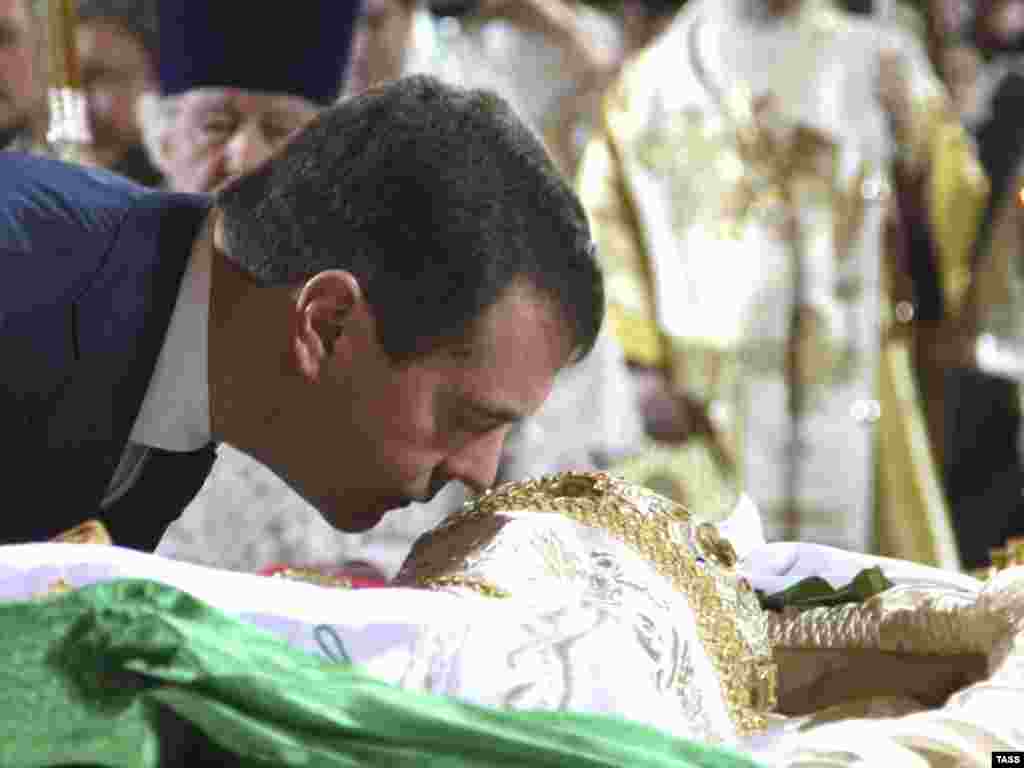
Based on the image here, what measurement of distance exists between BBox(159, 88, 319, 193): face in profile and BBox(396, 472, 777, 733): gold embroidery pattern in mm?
1927

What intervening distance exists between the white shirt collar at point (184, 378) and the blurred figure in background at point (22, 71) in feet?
6.42

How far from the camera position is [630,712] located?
1672mm

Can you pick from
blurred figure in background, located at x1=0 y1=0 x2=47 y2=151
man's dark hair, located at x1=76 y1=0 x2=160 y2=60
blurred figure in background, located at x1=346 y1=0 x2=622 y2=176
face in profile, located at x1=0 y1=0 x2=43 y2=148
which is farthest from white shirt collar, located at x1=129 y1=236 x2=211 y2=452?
blurred figure in background, located at x1=346 y1=0 x2=622 y2=176

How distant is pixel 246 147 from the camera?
4023 mm

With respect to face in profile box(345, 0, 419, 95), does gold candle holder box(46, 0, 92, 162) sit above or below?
above

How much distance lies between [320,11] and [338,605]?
2.41 meters

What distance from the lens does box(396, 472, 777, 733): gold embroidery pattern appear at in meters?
2.06

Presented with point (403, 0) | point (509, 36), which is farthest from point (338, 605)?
point (509, 36)

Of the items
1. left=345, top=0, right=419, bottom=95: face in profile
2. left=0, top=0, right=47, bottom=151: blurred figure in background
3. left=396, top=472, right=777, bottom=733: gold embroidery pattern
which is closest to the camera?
left=396, top=472, right=777, bottom=733: gold embroidery pattern

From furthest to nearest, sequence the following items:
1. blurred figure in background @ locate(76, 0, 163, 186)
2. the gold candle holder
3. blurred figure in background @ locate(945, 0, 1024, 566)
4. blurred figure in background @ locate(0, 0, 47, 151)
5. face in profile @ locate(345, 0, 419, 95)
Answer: blurred figure in background @ locate(945, 0, 1024, 566), blurred figure in background @ locate(76, 0, 163, 186), face in profile @ locate(345, 0, 419, 95), blurred figure in background @ locate(0, 0, 47, 151), the gold candle holder

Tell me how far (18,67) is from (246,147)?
0.74 meters

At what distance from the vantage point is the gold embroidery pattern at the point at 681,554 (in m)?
2.06

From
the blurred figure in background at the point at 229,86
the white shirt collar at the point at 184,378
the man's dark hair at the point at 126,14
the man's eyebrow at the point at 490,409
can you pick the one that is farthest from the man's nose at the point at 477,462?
the man's dark hair at the point at 126,14

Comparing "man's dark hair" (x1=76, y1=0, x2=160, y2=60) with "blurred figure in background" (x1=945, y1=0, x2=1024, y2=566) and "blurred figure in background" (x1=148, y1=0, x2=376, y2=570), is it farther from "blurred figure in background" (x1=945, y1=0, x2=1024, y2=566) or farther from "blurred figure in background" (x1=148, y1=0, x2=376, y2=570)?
"blurred figure in background" (x1=945, y1=0, x2=1024, y2=566)
